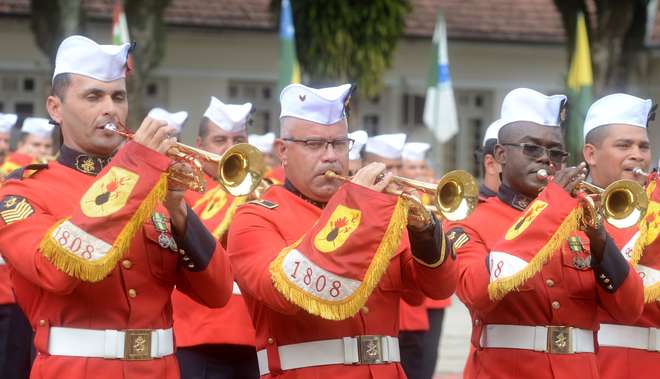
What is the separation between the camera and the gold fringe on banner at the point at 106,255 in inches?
217

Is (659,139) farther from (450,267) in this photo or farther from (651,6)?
(450,267)

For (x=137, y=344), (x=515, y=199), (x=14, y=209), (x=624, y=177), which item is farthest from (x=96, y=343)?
(x=624, y=177)

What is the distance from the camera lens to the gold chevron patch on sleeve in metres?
5.80

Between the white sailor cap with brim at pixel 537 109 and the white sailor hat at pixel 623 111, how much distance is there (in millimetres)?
468

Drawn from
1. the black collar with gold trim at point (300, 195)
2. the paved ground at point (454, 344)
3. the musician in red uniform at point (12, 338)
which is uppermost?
the black collar with gold trim at point (300, 195)

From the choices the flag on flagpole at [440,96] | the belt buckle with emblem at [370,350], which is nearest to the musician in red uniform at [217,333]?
the belt buckle with emblem at [370,350]

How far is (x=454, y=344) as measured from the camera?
1634 centimetres

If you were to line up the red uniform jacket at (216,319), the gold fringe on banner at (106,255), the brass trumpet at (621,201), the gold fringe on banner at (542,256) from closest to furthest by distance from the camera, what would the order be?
the gold fringe on banner at (106,255)
the gold fringe on banner at (542,256)
the brass trumpet at (621,201)
the red uniform jacket at (216,319)

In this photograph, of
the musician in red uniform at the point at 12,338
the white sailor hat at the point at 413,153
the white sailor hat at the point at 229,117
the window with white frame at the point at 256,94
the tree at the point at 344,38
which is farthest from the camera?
the window with white frame at the point at 256,94

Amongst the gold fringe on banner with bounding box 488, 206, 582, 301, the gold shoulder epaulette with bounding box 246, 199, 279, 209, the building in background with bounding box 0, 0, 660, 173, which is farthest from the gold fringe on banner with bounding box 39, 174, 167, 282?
the building in background with bounding box 0, 0, 660, 173

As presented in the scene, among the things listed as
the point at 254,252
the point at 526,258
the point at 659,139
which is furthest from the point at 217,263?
the point at 659,139

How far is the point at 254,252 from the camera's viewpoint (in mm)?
6129

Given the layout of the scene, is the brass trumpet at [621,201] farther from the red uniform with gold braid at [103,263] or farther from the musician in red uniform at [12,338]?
the musician in red uniform at [12,338]

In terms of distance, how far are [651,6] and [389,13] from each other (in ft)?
14.6
